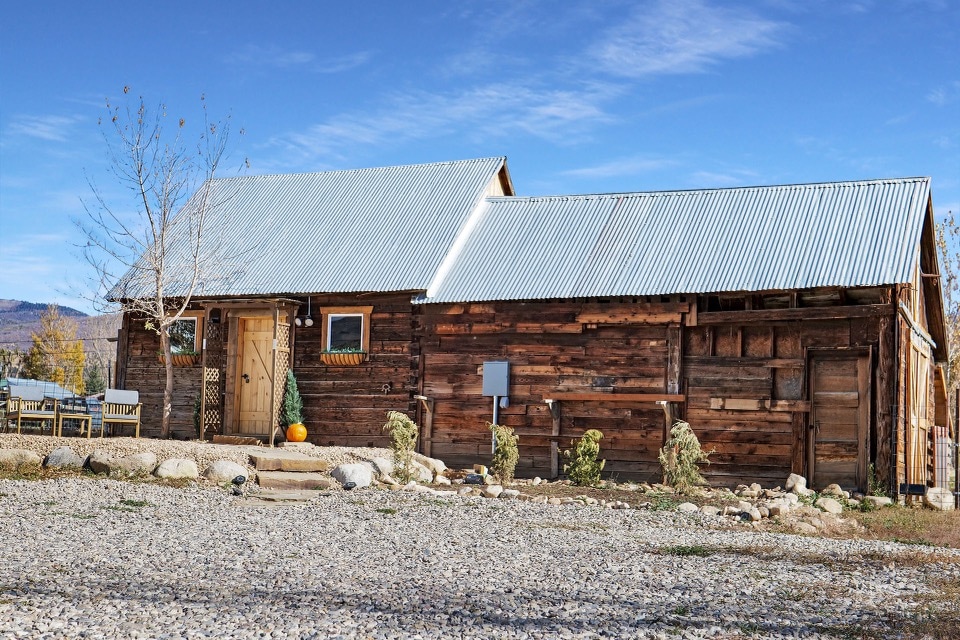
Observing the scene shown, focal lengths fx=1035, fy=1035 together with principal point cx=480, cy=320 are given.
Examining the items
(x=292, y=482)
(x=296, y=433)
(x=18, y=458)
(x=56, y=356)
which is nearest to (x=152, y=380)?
(x=296, y=433)

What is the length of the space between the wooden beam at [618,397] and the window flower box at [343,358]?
393 cm

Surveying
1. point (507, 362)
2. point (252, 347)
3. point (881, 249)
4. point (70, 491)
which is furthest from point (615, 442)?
point (70, 491)

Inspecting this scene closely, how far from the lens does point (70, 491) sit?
1356 cm

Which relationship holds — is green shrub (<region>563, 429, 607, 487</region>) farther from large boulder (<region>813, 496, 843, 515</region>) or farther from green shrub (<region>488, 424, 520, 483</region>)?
large boulder (<region>813, 496, 843, 515</region>)

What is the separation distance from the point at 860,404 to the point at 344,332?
991 centimetres

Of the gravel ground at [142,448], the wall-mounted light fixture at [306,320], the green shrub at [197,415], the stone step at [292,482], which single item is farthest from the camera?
the green shrub at [197,415]

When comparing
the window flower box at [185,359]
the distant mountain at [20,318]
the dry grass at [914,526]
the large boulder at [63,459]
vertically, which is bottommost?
the dry grass at [914,526]

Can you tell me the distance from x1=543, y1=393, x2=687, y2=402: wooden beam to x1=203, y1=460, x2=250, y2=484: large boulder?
6.01 meters

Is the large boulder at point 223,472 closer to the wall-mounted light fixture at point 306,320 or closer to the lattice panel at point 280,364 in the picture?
the lattice panel at point 280,364

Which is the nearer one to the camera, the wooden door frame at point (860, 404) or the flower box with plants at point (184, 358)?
the wooden door frame at point (860, 404)

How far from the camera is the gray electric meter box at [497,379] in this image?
1941 cm

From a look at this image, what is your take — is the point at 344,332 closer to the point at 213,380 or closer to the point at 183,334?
the point at 213,380

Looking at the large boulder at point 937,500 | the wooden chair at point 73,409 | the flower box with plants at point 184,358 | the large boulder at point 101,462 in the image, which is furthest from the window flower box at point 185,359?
the large boulder at point 937,500

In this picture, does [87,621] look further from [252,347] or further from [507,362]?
[252,347]
